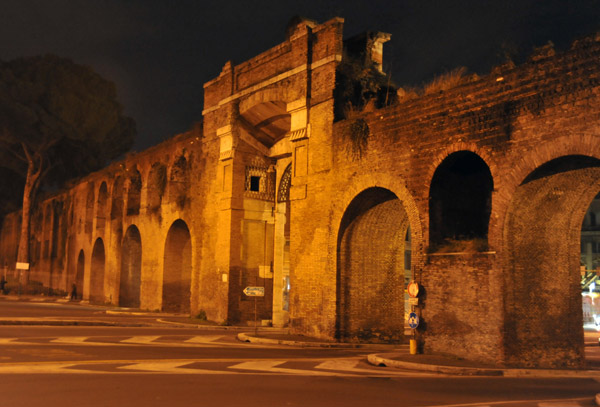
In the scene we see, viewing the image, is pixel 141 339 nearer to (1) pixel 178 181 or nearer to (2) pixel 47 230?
(1) pixel 178 181

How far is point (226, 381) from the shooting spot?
927 cm

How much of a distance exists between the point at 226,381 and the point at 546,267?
7485mm

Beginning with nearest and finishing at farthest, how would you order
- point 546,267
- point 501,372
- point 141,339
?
point 501,372 → point 546,267 → point 141,339

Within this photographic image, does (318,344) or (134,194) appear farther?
(134,194)

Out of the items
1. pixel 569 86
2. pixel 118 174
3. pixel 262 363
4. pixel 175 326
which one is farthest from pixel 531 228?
pixel 118 174

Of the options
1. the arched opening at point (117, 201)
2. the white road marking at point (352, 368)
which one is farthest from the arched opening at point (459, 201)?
the arched opening at point (117, 201)

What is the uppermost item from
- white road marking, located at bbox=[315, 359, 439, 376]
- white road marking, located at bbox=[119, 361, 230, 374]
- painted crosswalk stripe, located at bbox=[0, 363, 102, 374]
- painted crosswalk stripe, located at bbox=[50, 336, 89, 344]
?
painted crosswalk stripe, located at bbox=[0, 363, 102, 374]

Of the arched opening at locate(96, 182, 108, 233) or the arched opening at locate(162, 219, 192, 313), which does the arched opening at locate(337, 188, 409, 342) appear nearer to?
the arched opening at locate(162, 219, 192, 313)

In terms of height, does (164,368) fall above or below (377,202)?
below

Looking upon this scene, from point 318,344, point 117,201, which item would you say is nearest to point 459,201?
point 318,344

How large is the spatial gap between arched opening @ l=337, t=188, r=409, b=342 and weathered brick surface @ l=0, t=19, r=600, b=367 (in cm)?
4

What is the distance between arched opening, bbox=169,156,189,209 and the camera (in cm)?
2644

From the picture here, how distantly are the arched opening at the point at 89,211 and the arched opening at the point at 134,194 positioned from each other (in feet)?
24.8

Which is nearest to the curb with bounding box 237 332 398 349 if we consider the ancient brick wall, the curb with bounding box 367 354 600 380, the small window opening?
the ancient brick wall
